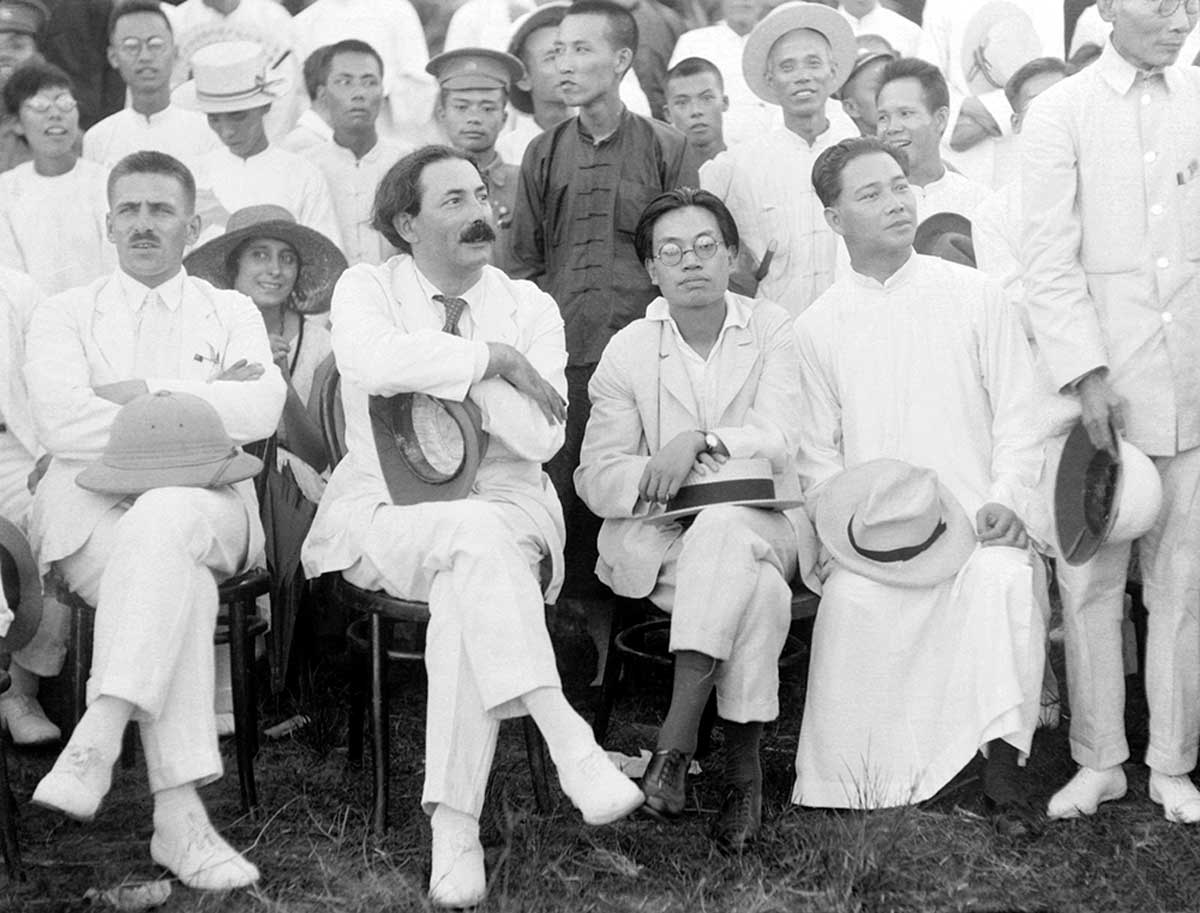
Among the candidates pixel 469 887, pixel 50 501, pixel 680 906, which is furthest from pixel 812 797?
pixel 50 501

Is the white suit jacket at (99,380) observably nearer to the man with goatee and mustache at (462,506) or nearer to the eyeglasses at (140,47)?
the man with goatee and mustache at (462,506)

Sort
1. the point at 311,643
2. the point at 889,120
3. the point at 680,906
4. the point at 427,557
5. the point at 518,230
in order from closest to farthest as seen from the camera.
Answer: the point at 680,906, the point at 427,557, the point at 311,643, the point at 518,230, the point at 889,120

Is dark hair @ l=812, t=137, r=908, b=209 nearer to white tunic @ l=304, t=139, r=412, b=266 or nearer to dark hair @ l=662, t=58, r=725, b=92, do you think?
dark hair @ l=662, t=58, r=725, b=92

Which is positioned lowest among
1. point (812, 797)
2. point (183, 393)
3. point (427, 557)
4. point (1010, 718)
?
point (812, 797)

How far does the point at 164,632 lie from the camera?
3721mm

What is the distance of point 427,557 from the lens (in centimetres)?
389

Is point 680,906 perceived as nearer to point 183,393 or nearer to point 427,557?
point 427,557

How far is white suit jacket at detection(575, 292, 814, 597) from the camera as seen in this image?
452cm

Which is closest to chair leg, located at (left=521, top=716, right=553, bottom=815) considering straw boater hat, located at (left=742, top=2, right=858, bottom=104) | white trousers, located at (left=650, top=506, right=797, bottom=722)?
white trousers, located at (left=650, top=506, right=797, bottom=722)

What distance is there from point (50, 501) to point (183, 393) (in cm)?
44

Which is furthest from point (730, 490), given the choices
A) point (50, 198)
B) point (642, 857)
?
point (50, 198)

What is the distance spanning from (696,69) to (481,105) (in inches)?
34.6

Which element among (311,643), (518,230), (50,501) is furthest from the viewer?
(518,230)

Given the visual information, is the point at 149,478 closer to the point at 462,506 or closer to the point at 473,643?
the point at 462,506
